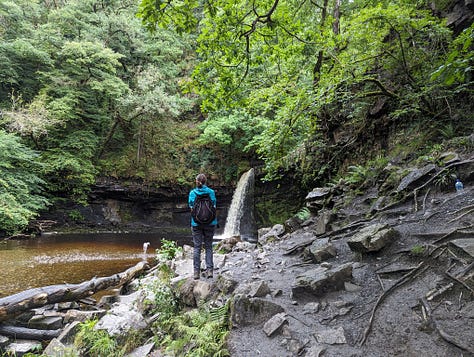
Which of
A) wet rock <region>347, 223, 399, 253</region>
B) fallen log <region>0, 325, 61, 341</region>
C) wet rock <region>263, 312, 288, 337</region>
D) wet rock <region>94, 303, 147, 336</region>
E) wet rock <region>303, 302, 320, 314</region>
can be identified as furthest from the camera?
fallen log <region>0, 325, 61, 341</region>

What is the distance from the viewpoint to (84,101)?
18.2 m

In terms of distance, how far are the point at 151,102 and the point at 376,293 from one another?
54.0 feet

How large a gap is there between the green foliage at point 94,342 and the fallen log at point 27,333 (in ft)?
3.63

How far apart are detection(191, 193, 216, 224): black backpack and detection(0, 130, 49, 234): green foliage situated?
11.0m

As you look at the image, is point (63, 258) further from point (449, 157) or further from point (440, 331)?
point (449, 157)

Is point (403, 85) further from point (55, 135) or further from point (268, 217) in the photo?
Result: point (55, 135)

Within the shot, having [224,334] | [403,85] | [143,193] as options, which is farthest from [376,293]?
[143,193]

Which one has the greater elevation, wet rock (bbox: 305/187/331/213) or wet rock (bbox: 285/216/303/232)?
wet rock (bbox: 305/187/331/213)

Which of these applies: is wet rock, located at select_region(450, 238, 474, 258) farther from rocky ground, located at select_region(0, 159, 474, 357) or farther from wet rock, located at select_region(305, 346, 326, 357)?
wet rock, located at select_region(305, 346, 326, 357)

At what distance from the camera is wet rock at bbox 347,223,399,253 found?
375cm

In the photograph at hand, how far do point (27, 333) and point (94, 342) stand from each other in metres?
1.84

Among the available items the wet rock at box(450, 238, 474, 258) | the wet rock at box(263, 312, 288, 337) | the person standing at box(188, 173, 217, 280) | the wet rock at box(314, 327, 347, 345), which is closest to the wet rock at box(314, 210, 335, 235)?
the person standing at box(188, 173, 217, 280)

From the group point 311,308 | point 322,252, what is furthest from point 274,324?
point 322,252

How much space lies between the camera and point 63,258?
9633mm
